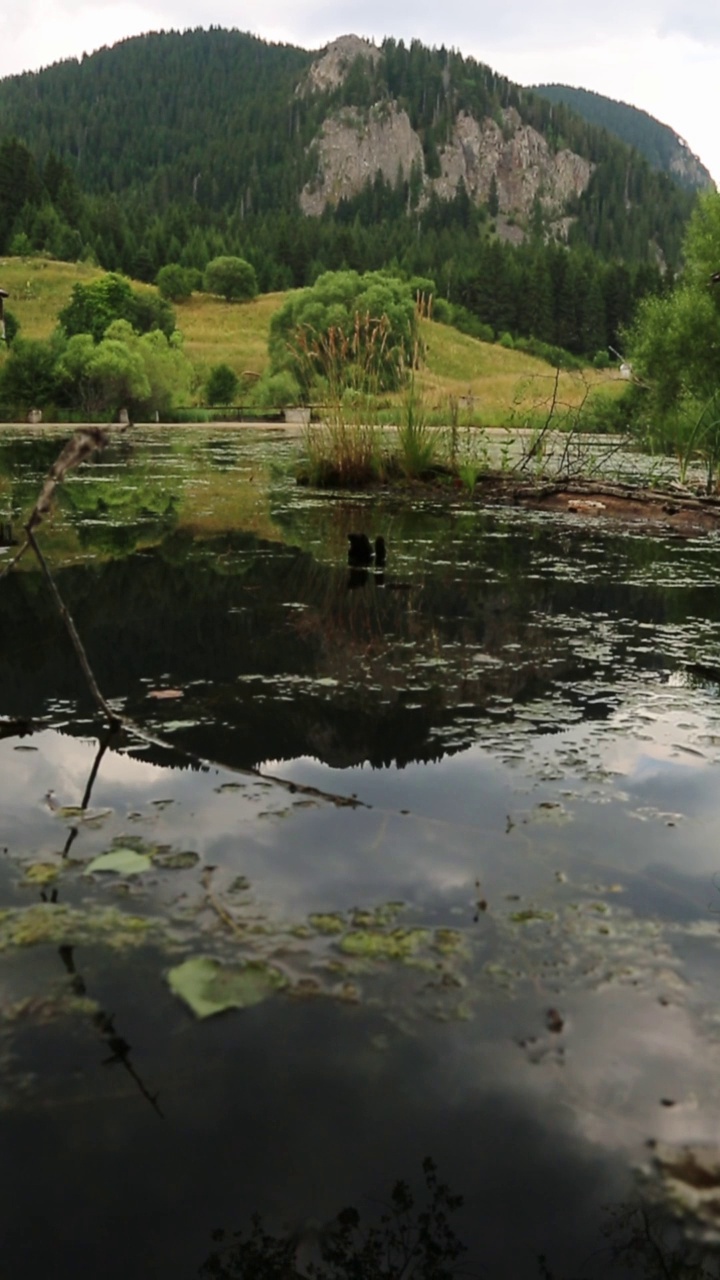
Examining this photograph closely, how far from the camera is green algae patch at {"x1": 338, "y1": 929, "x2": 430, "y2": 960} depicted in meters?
2.30

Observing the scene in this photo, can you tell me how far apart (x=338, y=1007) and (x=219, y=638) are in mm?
3439

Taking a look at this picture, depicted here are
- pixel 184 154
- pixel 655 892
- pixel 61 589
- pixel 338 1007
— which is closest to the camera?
pixel 338 1007

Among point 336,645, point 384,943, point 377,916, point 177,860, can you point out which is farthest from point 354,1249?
point 336,645

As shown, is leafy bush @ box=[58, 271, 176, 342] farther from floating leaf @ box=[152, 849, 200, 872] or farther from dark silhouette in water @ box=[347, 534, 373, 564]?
floating leaf @ box=[152, 849, 200, 872]

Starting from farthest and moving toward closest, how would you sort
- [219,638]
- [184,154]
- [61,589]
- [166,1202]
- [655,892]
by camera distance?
[184,154], [61,589], [219,638], [655,892], [166,1202]

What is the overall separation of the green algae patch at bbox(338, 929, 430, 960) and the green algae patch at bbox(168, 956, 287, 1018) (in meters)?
0.19

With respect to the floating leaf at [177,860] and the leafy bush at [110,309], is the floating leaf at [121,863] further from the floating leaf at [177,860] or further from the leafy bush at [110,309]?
the leafy bush at [110,309]

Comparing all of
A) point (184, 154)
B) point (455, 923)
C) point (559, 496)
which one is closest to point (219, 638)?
point (455, 923)

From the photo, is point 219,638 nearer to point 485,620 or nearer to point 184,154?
point 485,620

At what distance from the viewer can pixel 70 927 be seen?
2391 millimetres

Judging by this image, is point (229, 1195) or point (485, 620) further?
point (485, 620)

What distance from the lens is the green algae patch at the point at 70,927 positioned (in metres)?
2.33

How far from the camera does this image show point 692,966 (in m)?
2.30

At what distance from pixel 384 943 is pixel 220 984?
39cm
